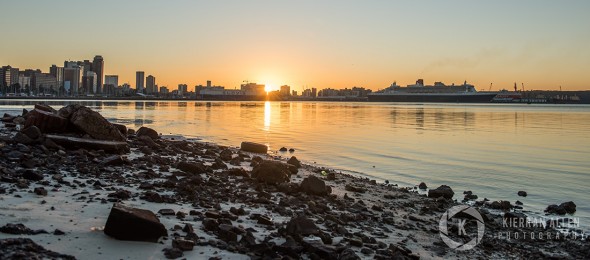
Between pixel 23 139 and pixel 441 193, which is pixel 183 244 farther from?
pixel 23 139

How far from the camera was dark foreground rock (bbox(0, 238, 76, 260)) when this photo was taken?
5.56m

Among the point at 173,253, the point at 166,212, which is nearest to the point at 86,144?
the point at 166,212

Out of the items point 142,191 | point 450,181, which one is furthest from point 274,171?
point 450,181

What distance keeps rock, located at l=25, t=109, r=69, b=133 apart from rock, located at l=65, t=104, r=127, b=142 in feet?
1.14

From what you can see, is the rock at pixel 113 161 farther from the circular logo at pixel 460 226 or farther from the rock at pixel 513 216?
the rock at pixel 513 216

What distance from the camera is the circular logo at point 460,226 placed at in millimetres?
9248

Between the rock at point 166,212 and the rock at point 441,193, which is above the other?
the rock at point 166,212

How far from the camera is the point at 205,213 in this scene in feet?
28.0

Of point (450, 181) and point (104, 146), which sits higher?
point (104, 146)

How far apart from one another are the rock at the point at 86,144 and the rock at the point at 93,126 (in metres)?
1.05

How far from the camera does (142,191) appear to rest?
994 cm

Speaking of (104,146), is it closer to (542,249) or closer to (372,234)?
(372,234)

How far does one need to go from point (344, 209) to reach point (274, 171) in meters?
2.61

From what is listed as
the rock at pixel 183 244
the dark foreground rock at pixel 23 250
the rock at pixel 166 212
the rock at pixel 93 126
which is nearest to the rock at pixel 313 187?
the rock at pixel 166 212
